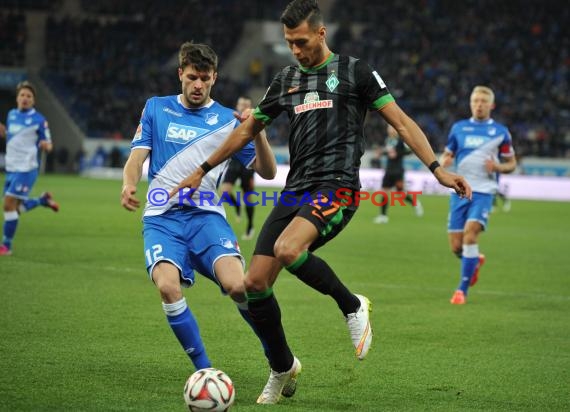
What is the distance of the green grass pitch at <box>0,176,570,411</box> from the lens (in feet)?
20.1

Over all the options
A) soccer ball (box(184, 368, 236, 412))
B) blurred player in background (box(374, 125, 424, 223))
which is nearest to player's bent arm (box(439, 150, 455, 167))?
soccer ball (box(184, 368, 236, 412))

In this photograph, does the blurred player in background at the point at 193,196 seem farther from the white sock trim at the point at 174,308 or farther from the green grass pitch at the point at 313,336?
the green grass pitch at the point at 313,336

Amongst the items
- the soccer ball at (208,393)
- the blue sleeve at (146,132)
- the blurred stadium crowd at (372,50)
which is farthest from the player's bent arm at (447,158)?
the blurred stadium crowd at (372,50)

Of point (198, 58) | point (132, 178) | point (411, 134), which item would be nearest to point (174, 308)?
point (132, 178)

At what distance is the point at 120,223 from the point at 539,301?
37.6ft

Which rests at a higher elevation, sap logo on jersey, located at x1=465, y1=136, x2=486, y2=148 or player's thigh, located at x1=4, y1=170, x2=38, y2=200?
sap logo on jersey, located at x1=465, y1=136, x2=486, y2=148

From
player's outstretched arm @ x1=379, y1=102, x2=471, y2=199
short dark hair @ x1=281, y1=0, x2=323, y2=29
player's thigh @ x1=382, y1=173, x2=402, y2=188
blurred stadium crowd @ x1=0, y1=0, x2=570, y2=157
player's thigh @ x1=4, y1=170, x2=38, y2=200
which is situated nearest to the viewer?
short dark hair @ x1=281, y1=0, x2=323, y2=29

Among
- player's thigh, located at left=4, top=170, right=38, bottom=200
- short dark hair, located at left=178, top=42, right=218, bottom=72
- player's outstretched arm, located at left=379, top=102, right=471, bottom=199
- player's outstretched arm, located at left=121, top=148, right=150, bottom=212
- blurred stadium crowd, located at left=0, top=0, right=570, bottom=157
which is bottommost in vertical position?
blurred stadium crowd, located at left=0, top=0, right=570, bottom=157

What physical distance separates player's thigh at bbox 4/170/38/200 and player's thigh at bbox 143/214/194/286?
8496 millimetres

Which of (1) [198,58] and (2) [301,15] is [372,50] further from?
(2) [301,15]

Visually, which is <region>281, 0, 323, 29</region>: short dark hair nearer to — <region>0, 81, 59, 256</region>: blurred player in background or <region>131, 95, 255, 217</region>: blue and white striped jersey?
<region>131, 95, 255, 217</region>: blue and white striped jersey

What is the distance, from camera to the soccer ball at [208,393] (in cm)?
532

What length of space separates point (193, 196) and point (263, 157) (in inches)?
22.4

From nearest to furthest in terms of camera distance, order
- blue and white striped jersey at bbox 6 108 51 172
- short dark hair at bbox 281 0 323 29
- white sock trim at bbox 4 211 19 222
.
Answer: short dark hair at bbox 281 0 323 29 → white sock trim at bbox 4 211 19 222 → blue and white striped jersey at bbox 6 108 51 172
